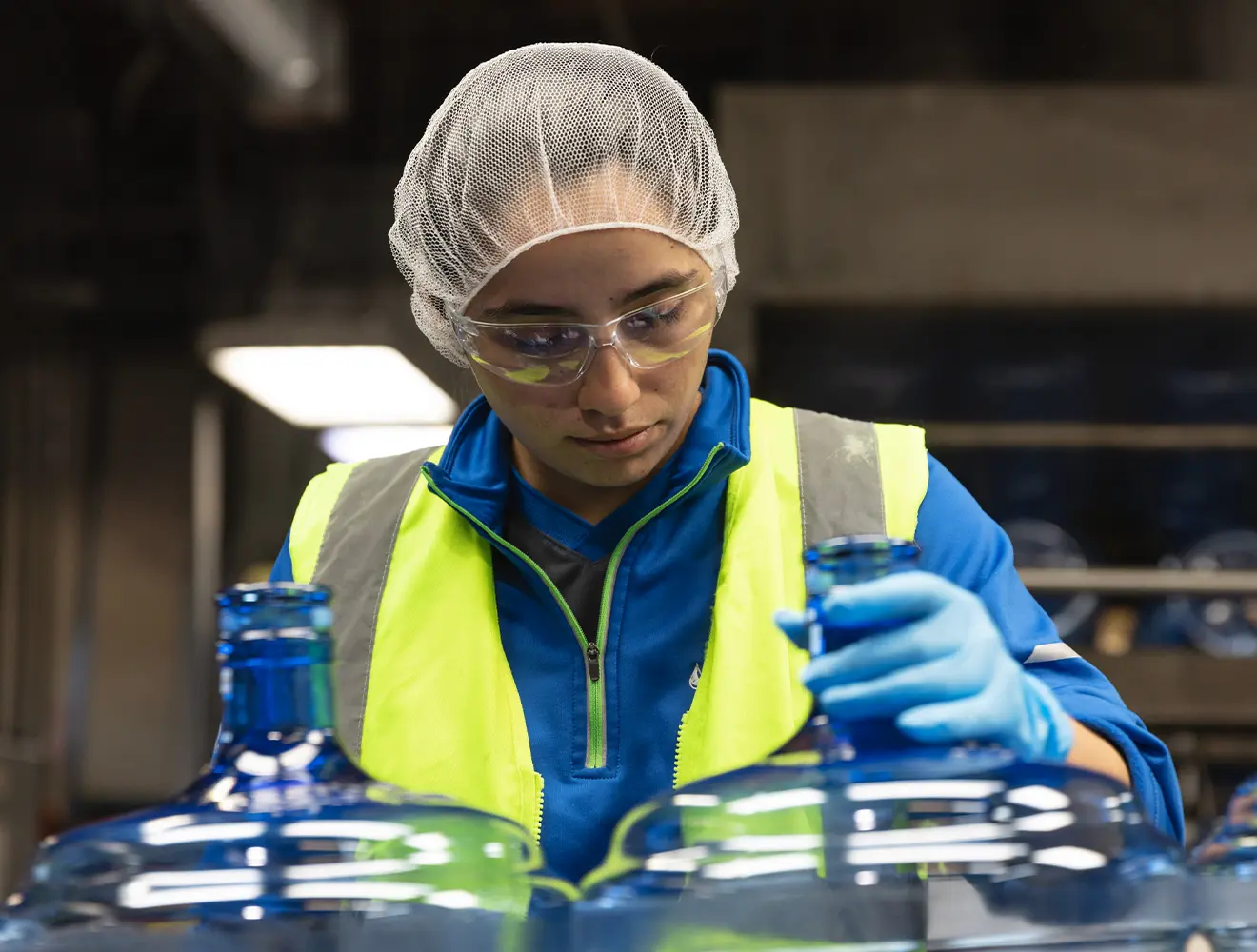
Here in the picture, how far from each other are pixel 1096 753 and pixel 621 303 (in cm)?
45

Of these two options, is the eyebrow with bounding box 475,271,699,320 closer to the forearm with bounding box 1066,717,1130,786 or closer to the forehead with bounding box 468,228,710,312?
the forehead with bounding box 468,228,710,312

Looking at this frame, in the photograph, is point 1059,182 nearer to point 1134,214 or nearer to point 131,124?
point 1134,214

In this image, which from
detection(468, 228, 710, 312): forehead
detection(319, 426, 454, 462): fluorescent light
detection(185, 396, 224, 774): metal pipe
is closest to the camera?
detection(468, 228, 710, 312): forehead

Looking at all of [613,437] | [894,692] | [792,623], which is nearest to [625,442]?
[613,437]

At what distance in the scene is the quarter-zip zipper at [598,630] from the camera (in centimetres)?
110

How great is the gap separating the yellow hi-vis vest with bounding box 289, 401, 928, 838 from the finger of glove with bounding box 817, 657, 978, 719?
16.1 inches

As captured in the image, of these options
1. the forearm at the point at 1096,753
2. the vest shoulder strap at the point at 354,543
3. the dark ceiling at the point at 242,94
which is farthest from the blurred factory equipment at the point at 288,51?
the forearm at the point at 1096,753

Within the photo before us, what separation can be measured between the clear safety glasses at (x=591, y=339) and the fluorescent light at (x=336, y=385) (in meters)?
2.16

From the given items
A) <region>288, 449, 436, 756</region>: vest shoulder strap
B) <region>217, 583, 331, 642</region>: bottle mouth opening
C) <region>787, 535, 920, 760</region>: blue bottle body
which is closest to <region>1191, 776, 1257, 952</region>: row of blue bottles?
<region>787, 535, 920, 760</region>: blue bottle body

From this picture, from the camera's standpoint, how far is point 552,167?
1.08 meters

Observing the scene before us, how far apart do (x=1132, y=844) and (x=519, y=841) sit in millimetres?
230

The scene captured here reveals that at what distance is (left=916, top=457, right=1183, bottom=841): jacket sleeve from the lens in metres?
0.90

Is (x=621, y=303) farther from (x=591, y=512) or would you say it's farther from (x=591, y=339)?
(x=591, y=512)

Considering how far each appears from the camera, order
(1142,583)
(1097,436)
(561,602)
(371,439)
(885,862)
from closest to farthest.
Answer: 1. (885,862)
2. (561,602)
3. (1142,583)
4. (1097,436)
5. (371,439)
